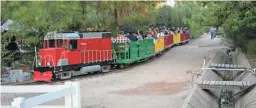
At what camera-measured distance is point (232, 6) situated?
17406 millimetres

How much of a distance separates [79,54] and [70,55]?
646mm

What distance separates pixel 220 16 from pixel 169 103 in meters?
8.17

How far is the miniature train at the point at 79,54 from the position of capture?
60.4 feet

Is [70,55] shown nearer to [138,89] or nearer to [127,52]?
[127,52]

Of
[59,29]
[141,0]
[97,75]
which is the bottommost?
[97,75]

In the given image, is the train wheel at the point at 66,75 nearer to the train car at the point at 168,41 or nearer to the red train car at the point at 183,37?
the train car at the point at 168,41

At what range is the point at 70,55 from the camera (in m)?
19.2

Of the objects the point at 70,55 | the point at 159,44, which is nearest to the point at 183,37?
the point at 159,44

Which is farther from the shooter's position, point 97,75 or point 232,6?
point 97,75

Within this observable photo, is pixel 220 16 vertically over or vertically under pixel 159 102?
over

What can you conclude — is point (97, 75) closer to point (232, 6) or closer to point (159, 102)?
point (232, 6)

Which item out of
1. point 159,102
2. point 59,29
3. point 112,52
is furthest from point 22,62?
point 159,102

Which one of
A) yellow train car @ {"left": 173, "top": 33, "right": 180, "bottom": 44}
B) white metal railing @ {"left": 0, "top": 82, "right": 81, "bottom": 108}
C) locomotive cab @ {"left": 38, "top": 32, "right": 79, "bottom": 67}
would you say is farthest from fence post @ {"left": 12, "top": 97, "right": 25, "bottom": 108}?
yellow train car @ {"left": 173, "top": 33, "right": 180, "bottom": 44}

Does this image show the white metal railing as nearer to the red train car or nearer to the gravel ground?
the gravel ground
